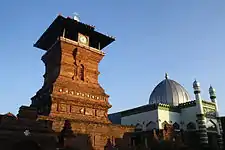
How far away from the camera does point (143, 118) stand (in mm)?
36750

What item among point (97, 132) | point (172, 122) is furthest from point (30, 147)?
point (172, 122)

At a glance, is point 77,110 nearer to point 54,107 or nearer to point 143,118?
point 54,107

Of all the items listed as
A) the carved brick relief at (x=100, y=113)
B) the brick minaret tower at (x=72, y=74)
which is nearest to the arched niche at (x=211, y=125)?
the brick minaret tower at (x=72, y=74)

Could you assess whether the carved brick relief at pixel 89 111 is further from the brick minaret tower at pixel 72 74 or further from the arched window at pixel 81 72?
the arched window at pixel 81 72

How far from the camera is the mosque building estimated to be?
115ft

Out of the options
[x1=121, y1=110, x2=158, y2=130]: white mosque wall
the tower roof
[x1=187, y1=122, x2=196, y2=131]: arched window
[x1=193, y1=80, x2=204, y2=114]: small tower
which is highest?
the tower roof

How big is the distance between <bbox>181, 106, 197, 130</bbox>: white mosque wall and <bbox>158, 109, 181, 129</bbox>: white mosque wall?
774 millimetres

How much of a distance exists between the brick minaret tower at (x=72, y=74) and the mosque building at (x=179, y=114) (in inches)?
411

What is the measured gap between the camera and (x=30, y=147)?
53.5ft

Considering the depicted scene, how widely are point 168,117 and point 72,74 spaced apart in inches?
655

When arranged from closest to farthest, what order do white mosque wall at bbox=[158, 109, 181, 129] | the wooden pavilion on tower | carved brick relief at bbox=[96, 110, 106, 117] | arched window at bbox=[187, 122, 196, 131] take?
the wooden pavilion on tower < carved brick relief at bbox=[96, 110, 106, 117] < white mosque wall at bbox=[158, 109, 181, 129] < arched window at bbox=[187, 122, 196, 131]

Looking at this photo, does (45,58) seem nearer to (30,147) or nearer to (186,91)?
(30,147)

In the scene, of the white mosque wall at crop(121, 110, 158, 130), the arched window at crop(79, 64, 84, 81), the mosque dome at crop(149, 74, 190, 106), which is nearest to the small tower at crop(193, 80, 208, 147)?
the mosque dome at crop(149, 74, 190, 106)

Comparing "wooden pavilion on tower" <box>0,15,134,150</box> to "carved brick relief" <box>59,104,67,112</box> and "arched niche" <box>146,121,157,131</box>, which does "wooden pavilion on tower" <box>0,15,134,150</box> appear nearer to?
"carved brick relief" <box>59,104,67,112</box>
